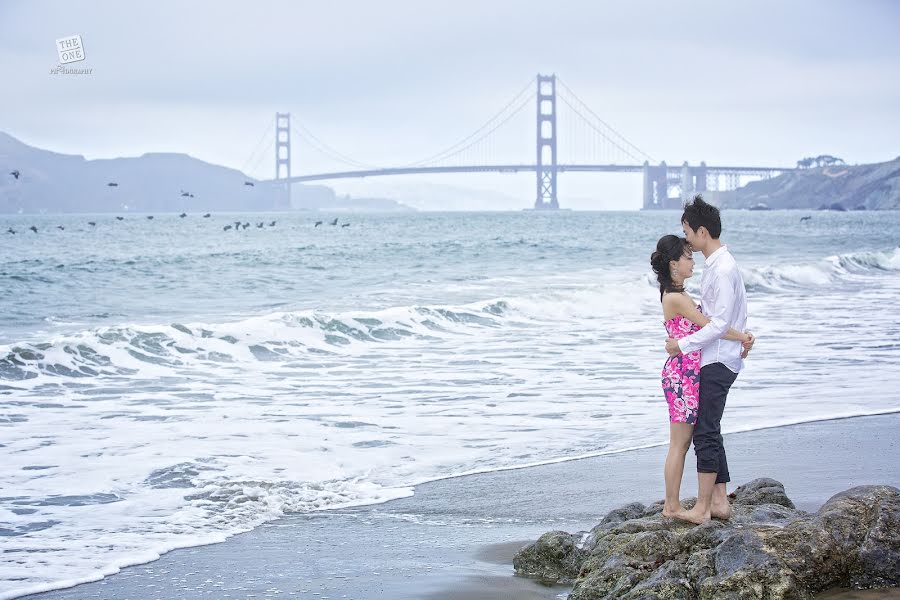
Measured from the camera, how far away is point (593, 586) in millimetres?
2727

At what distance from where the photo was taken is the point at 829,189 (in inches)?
3853

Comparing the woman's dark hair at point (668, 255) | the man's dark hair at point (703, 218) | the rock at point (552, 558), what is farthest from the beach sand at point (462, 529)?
the man's dark hair at point (703, 218)

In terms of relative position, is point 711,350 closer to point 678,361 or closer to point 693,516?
point 678,361

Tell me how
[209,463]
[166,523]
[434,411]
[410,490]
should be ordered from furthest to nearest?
1. [434,411]
2. [209,463]
3. [410,490]
4. [166,523]

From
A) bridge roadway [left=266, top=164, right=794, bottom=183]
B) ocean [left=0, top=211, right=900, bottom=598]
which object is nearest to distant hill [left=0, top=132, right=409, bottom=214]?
bridge roadway [left=266, top=164, right=794, bottom=183]

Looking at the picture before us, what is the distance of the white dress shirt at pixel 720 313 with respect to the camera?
9.83ft

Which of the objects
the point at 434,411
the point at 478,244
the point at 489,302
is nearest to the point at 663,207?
the point at 478,244

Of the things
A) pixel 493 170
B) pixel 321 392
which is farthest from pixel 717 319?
pixel 493 170

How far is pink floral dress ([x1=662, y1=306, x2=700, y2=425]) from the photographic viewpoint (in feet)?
10.0

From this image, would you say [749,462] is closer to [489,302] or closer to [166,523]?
[166,523]

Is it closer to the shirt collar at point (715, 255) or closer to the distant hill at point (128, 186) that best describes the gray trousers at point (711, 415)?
the shirt collar at point (715, 255)

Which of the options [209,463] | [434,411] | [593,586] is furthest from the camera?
[434,411]

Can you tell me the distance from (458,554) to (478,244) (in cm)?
2632

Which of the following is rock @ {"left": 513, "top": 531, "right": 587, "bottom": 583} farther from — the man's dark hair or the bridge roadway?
the bridge roadway
